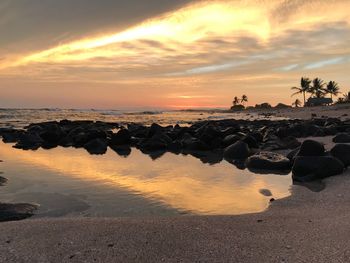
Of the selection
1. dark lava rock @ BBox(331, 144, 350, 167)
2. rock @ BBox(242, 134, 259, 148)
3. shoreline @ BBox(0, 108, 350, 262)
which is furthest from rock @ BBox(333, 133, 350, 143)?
shoreline @ BBox(0, 108, 350, 262)

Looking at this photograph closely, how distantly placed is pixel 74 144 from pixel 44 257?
15.0 meters

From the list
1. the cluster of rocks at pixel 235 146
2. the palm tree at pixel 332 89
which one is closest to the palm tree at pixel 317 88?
the palm tree at pixel 332 89

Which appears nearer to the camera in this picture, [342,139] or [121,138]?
[342,139]

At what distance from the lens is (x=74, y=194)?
8.53 m

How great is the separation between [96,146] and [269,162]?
8.46m

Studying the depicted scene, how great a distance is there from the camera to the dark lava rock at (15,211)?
21.0 feet

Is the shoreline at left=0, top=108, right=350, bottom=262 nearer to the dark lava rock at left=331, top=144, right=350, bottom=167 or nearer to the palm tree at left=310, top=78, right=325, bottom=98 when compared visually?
the dark lava rock at left=331, top=144, right=350, bottom=167

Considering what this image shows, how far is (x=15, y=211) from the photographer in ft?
21.9

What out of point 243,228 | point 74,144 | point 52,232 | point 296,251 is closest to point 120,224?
point 52,232

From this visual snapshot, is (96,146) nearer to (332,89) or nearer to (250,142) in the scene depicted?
(250,142)

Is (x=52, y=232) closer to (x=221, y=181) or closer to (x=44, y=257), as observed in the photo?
(x=44, y=257)

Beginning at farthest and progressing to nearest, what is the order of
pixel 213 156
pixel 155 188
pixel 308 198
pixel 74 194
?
pixel 213 156
pixel 155 188
pixel 74 194
pixel 308 198

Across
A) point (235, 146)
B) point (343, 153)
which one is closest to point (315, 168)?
point (343, 153)

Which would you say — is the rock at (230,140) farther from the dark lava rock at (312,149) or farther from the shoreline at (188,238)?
the shoreline at (188,238)
